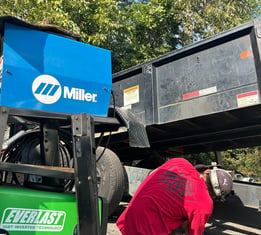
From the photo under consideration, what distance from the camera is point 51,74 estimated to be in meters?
1.90

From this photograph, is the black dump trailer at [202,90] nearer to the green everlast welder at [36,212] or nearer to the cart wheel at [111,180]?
the cart wheel at [111,180]

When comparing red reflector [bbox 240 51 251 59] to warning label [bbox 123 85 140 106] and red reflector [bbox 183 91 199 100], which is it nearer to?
red reflector [bbox 183 91 199 100]

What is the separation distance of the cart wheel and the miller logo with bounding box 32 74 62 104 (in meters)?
1.78

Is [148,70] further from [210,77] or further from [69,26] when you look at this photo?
[69,26]

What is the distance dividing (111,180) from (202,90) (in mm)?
1564

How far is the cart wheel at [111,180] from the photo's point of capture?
362 cm

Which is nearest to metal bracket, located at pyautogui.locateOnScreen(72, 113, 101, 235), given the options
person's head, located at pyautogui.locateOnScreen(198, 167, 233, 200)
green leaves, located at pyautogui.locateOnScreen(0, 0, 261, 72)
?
person's head, located at pyautogui.locateOnScreen(198, 167, 233, 200)

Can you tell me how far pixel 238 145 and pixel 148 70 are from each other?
222 centimetres

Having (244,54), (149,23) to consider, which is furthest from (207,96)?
(149,23)

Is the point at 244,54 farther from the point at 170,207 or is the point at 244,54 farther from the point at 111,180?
the point at 111,180

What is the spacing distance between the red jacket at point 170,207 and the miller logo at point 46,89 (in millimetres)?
1043

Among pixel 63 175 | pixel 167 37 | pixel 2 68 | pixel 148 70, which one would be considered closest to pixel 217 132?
pixel 148 70

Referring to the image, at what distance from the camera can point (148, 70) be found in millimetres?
4016

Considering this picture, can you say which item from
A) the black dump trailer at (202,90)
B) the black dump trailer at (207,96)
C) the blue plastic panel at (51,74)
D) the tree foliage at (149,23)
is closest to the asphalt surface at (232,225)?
the black dump trailer at (207,96)
